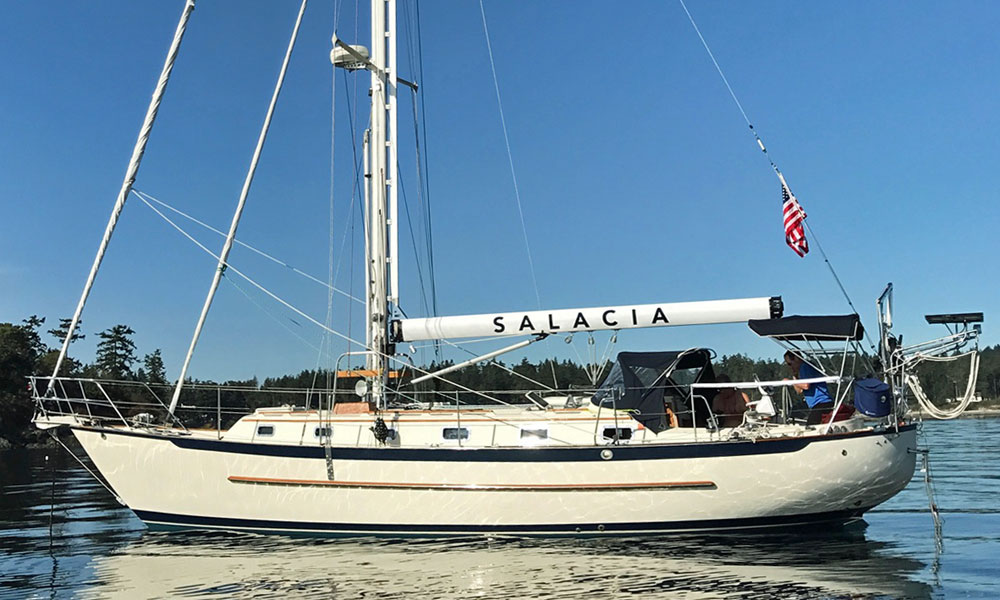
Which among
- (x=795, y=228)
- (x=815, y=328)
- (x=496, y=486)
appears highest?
(x=795, y=228)

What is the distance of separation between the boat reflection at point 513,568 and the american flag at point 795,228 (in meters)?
5.42

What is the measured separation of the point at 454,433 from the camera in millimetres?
13969

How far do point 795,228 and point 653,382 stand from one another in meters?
4.46

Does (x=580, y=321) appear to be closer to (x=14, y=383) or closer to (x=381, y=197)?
(x=381, y=197)

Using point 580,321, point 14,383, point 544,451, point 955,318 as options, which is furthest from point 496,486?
point 14,383

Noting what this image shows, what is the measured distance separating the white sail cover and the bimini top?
0.80 m

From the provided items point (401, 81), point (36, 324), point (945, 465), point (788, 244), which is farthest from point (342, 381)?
point (36, 324)

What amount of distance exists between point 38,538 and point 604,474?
10.9m

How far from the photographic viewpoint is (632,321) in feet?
48.0

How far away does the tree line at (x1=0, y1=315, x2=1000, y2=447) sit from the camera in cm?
1522

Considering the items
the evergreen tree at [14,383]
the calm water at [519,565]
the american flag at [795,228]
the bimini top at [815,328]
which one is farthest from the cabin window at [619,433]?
the evergreen tree at [14,383]

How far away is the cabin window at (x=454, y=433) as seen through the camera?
45.7ft

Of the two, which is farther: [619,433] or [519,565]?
[619,433]

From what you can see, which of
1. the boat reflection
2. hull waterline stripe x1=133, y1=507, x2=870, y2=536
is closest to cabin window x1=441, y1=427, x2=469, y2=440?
hull waterline stripe x1=133, y1=507, x2=870, y2=536
